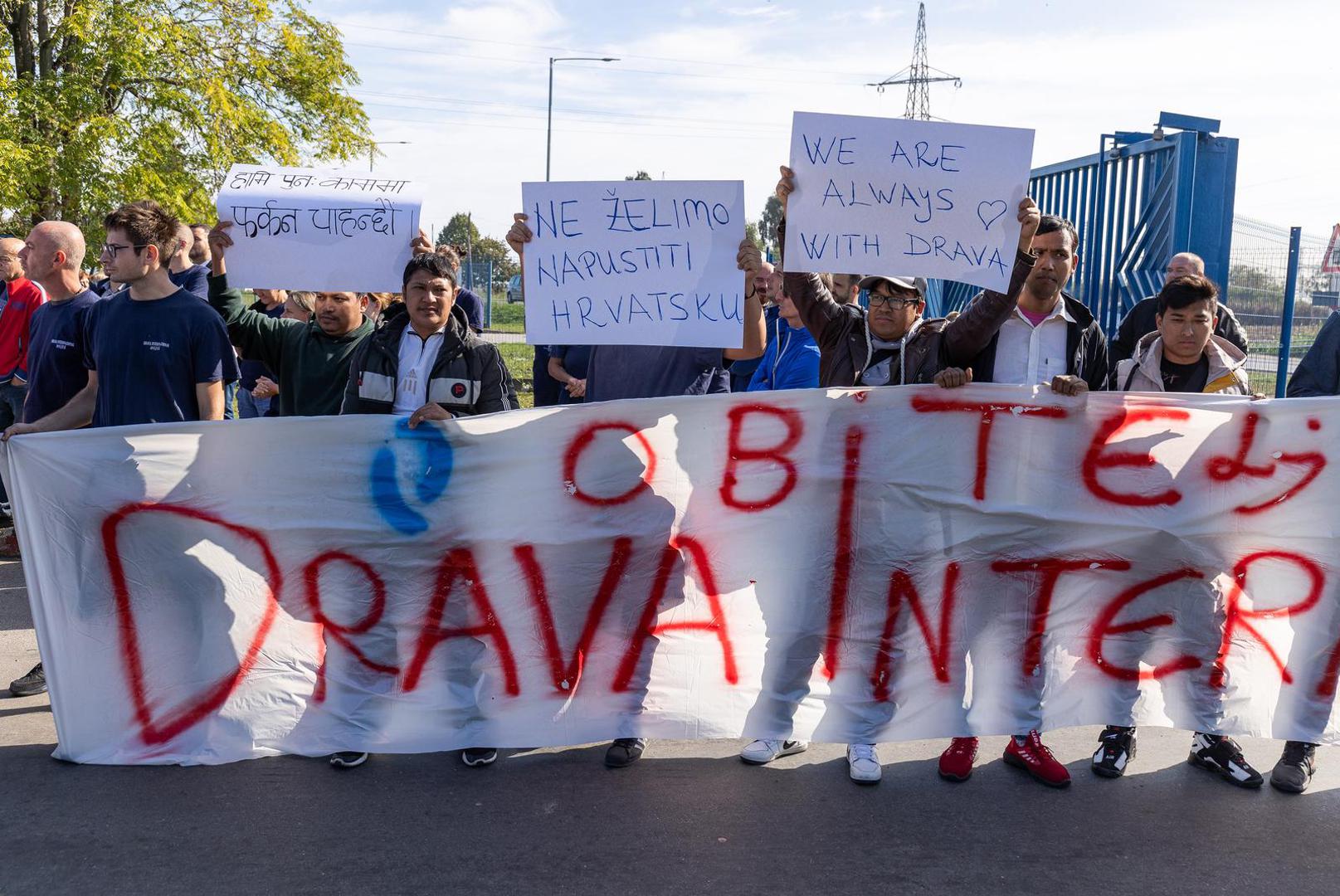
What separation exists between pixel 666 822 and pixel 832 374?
164cm

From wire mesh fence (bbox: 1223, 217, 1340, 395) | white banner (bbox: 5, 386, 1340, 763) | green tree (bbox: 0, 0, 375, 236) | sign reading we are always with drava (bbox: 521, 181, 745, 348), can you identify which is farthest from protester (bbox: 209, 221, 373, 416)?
green tree (bbox: 0, 0, 375, 236)

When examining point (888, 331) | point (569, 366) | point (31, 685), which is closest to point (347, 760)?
point (31, 685)

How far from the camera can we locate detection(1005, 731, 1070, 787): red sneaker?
3535 millimetres

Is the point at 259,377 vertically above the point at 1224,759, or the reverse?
the point at 259,377

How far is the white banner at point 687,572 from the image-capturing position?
3521mm

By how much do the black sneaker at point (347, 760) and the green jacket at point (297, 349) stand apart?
1.21 m

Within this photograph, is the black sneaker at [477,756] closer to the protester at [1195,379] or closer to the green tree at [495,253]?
the protester at [1195,379]

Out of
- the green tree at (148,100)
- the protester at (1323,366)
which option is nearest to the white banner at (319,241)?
the protester at (1323,366)

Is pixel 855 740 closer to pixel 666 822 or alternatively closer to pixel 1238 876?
pixel 666 822

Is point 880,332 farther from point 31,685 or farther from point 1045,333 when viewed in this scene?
point 31,685

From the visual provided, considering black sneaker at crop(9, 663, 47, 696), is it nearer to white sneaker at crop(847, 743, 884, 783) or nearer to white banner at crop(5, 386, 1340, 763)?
white banner at crop(5, 386, 1340, 763)

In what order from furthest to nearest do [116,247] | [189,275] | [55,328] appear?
[189,275]
[55,328]
[116,247]

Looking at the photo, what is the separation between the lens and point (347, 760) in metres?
3.59

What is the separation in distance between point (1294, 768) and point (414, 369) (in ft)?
10.3
